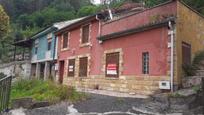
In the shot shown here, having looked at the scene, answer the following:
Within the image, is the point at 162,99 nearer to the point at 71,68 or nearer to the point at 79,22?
the point at 79,22

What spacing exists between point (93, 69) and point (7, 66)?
17451 millimetres

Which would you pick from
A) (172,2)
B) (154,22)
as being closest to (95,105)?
(154,22)

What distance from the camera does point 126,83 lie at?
13453 mm

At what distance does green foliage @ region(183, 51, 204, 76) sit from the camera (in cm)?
1176

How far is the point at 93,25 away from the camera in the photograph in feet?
55.9

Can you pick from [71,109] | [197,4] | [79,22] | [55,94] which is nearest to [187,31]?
[197,4]

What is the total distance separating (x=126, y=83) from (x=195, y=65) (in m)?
3.48

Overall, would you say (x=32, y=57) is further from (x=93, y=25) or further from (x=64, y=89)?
(x=64, y=89)

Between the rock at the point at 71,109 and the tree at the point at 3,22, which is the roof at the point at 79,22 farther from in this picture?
the rock at the point at 71,109

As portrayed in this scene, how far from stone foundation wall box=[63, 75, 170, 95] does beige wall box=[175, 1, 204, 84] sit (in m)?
1.13

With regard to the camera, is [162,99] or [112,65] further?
[112,65]

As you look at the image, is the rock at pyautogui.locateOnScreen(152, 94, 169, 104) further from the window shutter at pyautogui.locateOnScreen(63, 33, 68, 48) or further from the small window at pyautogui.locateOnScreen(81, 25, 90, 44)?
the window shutter at pyautogui.locateOnScreen(63, 33, 68, 48)

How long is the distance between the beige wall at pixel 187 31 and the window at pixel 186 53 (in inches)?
8.9

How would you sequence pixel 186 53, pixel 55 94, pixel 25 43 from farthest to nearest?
pixel 25 43, pixel 186 53, pixel 55 94
